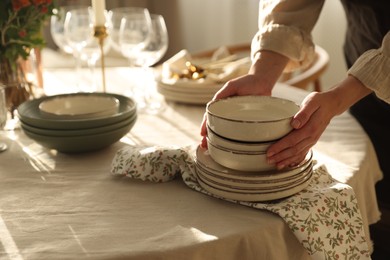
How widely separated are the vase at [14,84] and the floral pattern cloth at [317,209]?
540 mm

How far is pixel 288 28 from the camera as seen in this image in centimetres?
145

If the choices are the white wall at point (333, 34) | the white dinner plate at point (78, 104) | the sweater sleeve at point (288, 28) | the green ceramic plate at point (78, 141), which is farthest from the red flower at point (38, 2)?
the white wall at point (333, 34)

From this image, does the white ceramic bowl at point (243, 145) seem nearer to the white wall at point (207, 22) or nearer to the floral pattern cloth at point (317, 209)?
the floral pattern cloth at point (317, 209)

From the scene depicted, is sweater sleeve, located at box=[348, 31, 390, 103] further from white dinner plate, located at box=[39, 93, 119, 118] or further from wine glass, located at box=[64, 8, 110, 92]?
→ wine glass, located at box=[64, 8, 110, 92]

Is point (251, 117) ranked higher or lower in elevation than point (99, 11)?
lower

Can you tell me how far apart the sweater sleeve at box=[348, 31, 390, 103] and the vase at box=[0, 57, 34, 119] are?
842mm

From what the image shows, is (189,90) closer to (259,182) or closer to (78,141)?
(78,141)

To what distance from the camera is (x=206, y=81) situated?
1.64m

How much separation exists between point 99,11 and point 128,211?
692 mm

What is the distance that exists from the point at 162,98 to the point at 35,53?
1.25 ft

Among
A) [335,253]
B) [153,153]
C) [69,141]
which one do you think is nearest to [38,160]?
[69,141]

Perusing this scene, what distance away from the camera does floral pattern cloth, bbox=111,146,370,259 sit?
101cm

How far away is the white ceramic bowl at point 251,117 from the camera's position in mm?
1033

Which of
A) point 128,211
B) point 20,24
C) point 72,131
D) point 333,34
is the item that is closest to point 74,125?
point 72,131
